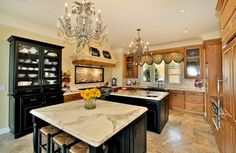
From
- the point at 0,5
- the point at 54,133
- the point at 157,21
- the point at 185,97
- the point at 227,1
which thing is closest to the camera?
the point at 227,1

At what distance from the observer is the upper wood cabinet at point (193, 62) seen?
504 centimetres

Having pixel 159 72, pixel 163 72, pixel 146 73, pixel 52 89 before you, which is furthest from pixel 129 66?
pixel 52 89

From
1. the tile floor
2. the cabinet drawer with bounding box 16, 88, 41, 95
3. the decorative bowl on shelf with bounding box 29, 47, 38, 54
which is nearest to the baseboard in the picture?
the tile floor

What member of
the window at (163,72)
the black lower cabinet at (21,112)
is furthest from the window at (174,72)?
the black lower cabinet at (21,112)

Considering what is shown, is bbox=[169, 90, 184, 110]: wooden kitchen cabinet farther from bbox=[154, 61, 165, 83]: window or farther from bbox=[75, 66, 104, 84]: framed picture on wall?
bbox=[75, 66, 104, 84]: framed picture on wall

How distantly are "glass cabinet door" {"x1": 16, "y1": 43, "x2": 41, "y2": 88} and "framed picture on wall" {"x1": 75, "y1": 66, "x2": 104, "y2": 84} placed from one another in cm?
167

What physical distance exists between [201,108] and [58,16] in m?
5.74

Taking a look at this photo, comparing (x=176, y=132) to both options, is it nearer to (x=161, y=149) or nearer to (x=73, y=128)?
(x=161, y=149)

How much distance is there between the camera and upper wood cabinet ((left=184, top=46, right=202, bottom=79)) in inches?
198

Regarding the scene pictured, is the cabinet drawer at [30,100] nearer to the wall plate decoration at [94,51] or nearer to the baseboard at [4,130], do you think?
the baseboard at [4,130]

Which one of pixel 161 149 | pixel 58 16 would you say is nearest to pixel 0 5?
pixel 58 16

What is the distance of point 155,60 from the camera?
614cm

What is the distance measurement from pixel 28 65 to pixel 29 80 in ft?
1.31

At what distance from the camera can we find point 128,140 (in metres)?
1.70
